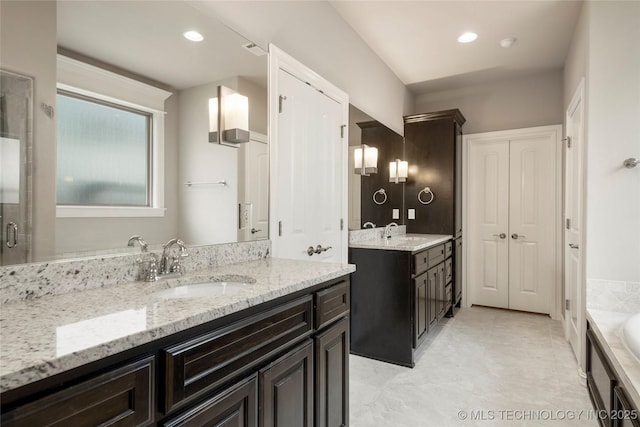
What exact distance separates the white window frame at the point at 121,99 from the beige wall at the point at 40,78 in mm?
40

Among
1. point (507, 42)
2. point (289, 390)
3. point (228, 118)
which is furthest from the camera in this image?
point (507, 42)

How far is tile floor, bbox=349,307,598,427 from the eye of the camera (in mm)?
2000

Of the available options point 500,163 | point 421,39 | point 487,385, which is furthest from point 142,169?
point 500,163

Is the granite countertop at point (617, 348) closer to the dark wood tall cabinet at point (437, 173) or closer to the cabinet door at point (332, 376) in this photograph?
the cabinet door at point (332, 376)

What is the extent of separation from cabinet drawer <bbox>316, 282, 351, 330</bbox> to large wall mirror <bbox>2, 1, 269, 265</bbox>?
589mm

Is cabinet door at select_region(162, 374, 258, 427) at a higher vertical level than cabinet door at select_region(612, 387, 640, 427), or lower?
higher

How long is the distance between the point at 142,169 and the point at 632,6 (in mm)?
3020

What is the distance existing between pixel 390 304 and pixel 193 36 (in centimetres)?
220

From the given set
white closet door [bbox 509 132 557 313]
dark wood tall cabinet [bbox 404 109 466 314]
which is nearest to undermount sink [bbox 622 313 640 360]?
dark wood tall cabinet [bbox 404 109 466 314]

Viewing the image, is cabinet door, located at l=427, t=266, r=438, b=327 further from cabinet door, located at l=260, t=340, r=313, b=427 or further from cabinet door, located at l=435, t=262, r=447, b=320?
cabinet door, located at l=260, t=340, r=313, b=427

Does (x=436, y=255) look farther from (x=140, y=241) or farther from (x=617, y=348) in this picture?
(x=140, y=241)

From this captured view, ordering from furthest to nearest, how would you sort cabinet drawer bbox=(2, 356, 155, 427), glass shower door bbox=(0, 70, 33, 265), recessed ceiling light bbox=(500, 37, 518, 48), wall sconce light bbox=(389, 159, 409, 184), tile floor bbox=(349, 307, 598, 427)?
wall sconce light bbox=(389, 159, 409, 184) < recessed ceiling light bbox=(500, 37, 518, 48) < tile floor bbox=(349, 307, 598, 427) < glass shower door bbox=(0, 70, 33, 265) < cabinet drawer bbox=(2, 356, 155, 427)

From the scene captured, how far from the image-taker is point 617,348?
5.34 ft

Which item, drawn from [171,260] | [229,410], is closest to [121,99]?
[171,260]
